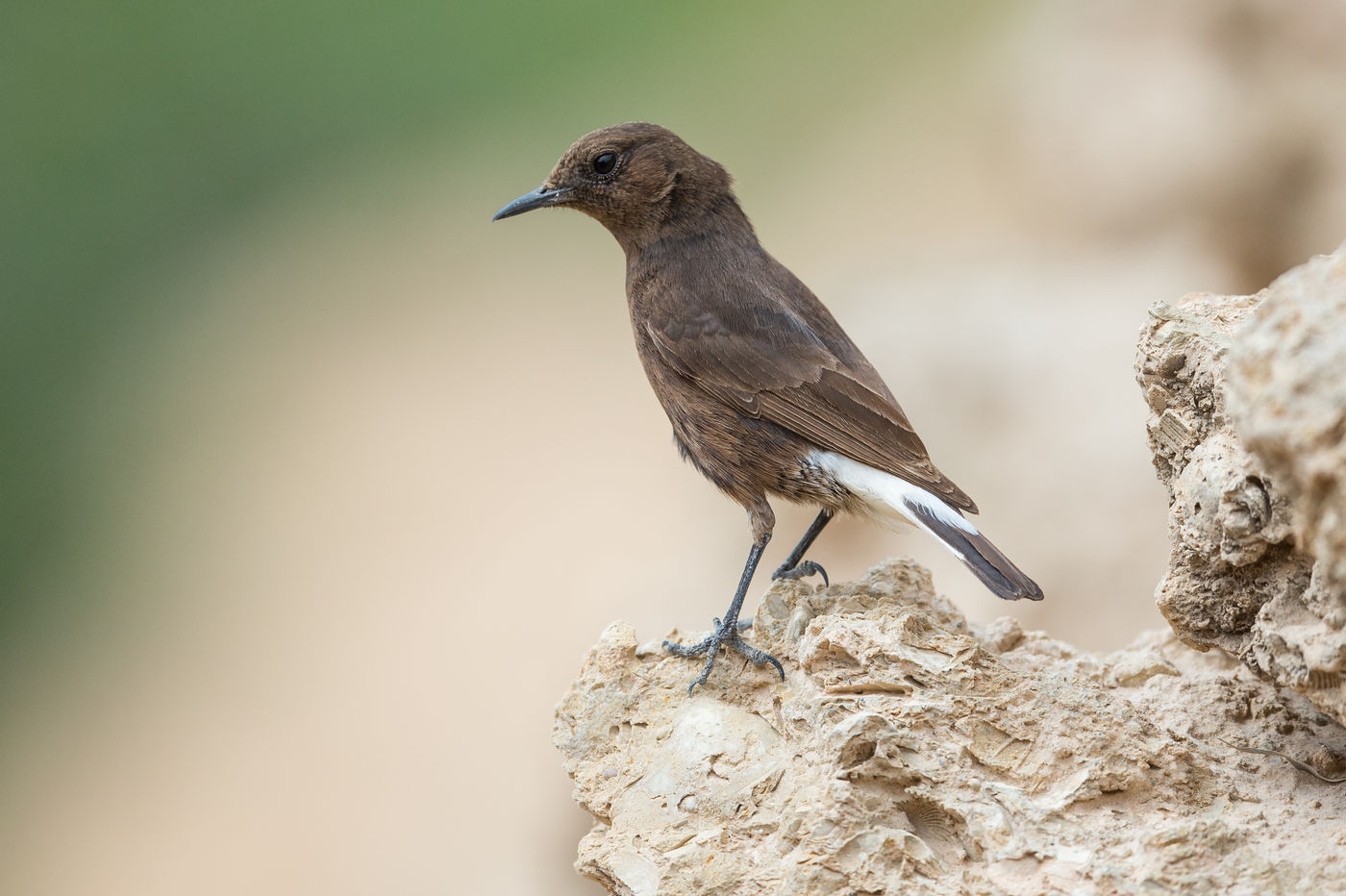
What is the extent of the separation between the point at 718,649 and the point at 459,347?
29.2 ft

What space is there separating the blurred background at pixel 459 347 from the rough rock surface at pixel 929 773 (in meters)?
3.33

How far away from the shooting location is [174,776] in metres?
10.0

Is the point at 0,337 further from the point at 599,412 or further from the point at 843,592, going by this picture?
the point at 843,592

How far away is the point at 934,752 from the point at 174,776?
332 inches

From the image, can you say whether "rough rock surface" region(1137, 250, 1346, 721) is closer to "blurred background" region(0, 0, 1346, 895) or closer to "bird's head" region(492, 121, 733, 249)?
"bird's head" region(492, 121, 733, 249)

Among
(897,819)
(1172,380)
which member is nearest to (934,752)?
(897,819)

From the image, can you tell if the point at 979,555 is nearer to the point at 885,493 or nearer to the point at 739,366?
the point at 885,493

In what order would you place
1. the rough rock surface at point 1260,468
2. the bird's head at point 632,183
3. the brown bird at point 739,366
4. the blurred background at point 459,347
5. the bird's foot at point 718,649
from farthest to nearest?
the blurred background at point 459,347 → the bird's head at point 632,183 → the brown bird at point 739,366 → the bird's foot at point 718,649 → the rough rock surface at point 1260,468

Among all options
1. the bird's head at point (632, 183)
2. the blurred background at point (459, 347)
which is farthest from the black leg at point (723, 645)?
the blurred background at point (459, 347)

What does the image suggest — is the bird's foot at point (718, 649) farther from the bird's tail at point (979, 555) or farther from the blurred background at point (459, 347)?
the blurred background at point (459, 347)

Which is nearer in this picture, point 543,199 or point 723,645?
point 723,645

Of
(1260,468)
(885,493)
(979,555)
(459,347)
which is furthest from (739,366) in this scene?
(459,347)

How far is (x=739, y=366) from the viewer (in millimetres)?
5016

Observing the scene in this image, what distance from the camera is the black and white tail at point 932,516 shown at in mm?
4098
